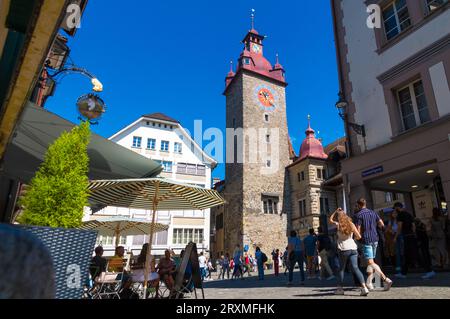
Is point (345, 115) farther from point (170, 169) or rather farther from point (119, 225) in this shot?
point (170, 169)

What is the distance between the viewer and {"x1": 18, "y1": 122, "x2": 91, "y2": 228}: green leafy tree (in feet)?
15.2

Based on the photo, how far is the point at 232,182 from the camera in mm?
39094

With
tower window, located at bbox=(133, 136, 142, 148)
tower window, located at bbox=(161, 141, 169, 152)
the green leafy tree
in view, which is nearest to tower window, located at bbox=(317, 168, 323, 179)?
tower window, located at bbox=(161, 141, 169, 152)

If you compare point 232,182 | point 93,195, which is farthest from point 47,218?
point 232,182

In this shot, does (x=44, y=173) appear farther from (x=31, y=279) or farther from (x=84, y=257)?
(x=31, y=279)

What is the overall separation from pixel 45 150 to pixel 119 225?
700 cm

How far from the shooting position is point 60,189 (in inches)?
194

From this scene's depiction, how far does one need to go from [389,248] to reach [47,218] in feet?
32.2

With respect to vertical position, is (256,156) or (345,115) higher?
(256,156)

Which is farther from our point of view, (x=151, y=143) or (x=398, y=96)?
(x=151, y=143)

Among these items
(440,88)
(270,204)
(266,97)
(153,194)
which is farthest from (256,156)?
(153,194)

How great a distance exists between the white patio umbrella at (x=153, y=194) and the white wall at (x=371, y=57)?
6.54m

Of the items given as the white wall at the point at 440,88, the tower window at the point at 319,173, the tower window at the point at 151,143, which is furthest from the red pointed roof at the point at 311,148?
the white wall at the point at 440,88

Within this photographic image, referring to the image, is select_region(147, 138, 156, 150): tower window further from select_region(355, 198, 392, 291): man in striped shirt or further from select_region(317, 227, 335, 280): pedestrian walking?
select_region(355, 198, 392, 291): man in striped shirt
